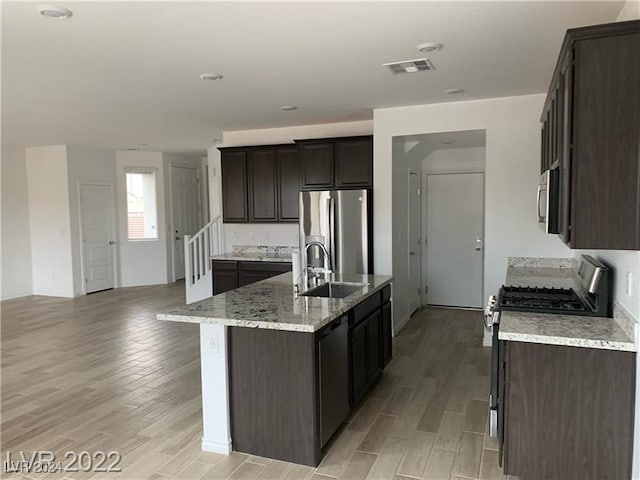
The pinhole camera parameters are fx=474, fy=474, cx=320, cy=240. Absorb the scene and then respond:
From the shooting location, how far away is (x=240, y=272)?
6.44m

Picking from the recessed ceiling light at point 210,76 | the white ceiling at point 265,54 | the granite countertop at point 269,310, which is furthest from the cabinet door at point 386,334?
the recessed ceiling light at point 210,76

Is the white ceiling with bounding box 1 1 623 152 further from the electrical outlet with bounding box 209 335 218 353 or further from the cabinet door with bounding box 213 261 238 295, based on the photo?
the cabinet door with bounding box 213 261 238 295

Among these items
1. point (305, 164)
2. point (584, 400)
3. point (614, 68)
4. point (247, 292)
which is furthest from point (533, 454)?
point (305, 164)

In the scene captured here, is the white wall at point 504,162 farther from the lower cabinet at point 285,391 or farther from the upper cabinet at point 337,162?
the lower cabinet at point 285,391

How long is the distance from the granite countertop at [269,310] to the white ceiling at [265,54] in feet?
5.72

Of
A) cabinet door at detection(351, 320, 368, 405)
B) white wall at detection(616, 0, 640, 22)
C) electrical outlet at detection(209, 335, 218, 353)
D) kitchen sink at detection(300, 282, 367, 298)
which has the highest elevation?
white wall at detection(616, 0, 640, 22)

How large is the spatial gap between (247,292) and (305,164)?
9.08 feet

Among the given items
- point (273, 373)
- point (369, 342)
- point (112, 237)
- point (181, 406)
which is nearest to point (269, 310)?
point (273, 373)

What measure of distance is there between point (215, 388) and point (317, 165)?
3.55 meters

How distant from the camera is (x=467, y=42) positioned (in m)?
3.25

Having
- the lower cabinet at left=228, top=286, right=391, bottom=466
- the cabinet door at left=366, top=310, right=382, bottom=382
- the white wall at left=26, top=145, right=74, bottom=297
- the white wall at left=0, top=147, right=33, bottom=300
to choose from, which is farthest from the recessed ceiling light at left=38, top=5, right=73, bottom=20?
the white wall at left=0, top=147, right=33, bottom=300

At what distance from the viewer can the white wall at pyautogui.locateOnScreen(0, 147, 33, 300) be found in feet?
26.6

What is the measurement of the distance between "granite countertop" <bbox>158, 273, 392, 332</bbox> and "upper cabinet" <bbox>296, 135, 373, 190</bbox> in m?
2.26

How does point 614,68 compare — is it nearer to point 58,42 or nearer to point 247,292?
point 247,292
